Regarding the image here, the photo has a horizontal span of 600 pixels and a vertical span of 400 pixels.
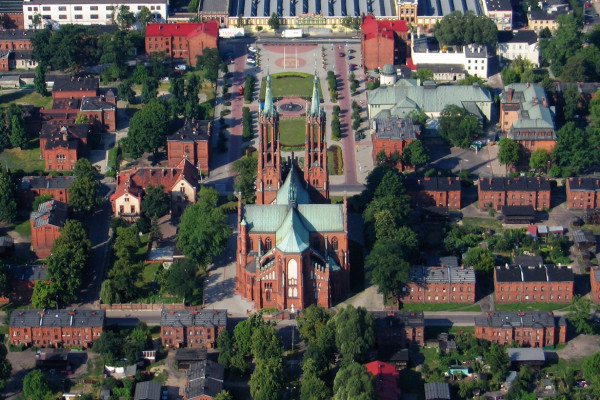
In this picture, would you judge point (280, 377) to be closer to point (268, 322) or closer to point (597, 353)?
point (268, 322)

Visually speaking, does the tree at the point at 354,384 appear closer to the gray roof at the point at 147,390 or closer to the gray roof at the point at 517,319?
the gray roof at the point at 517,319

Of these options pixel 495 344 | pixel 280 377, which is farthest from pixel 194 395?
pixel 495 344

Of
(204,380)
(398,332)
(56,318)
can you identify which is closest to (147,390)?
(204,380)

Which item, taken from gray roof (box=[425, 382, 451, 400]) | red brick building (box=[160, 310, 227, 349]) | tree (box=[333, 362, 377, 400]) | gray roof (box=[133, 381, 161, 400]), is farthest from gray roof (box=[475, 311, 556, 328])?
gray roof (box=[133, 381, 161, 400])

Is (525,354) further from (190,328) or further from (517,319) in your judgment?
(190,328)

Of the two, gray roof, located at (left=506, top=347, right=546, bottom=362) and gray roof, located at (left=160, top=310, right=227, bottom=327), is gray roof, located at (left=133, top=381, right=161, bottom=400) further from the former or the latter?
gray roof, located at (left=506, top=347, right=546, bottom=362)

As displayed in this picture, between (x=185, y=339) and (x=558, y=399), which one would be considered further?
(x=185, y=339)

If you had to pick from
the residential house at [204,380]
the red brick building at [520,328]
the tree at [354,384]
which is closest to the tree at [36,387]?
the residential house at [204,380]
